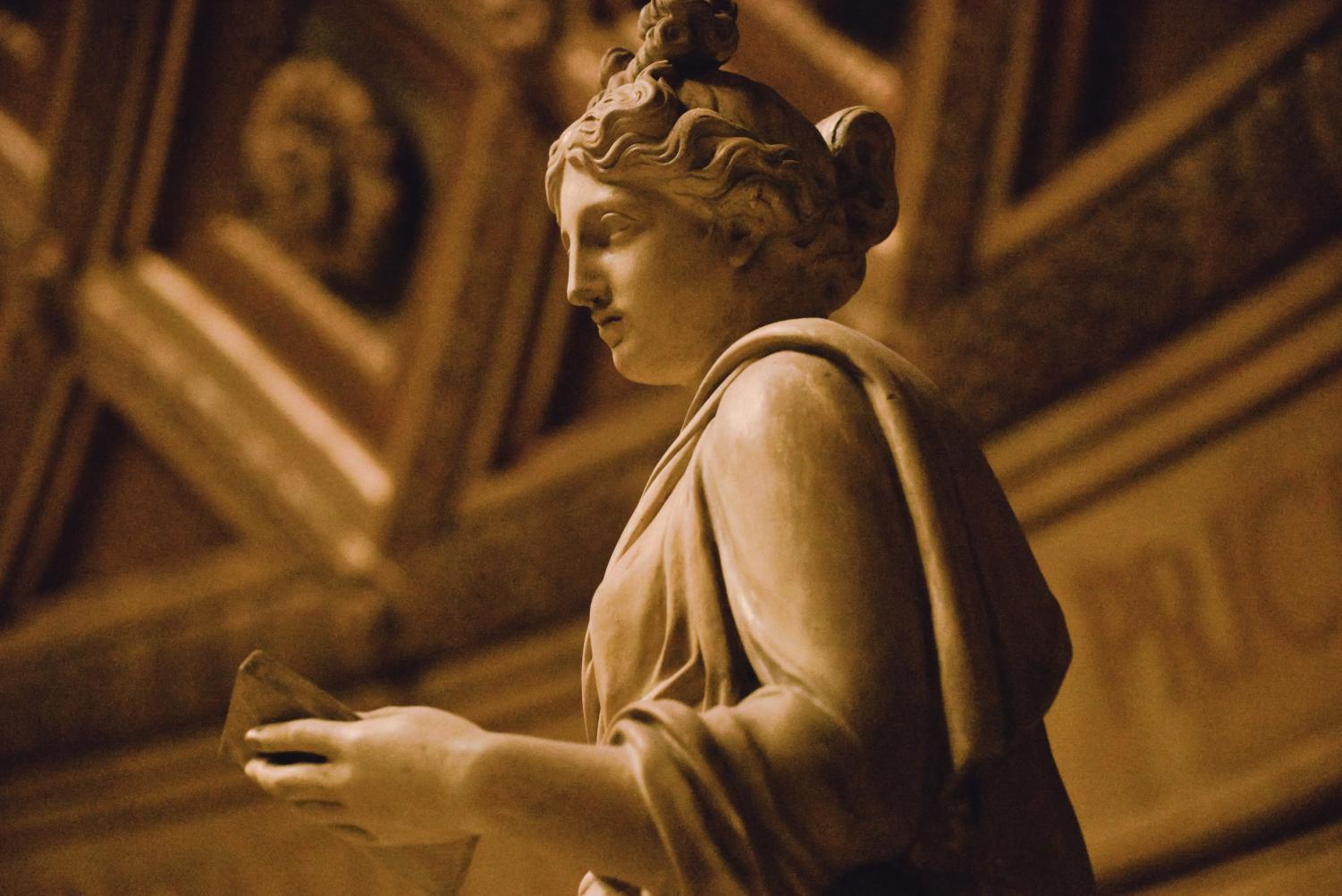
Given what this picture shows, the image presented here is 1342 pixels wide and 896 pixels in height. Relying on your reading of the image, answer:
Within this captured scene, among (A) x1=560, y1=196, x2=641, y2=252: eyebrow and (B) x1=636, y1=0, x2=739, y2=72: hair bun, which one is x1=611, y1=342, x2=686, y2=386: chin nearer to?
(A) x1=560, y1=196, x2=641, y2=252: eyebrow

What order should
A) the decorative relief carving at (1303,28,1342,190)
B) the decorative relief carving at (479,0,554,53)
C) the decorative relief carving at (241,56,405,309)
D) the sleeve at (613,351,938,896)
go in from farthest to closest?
the decorative relief carving at (241,56,405,309)
the decorative relief carving at (479,0,554,53)
the decorative relief carving at (1303,28,1342,190)
the sleeve at (613,351,938,896)

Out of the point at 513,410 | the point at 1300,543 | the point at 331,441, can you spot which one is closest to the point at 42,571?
the point at 331,441

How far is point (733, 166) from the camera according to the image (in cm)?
176

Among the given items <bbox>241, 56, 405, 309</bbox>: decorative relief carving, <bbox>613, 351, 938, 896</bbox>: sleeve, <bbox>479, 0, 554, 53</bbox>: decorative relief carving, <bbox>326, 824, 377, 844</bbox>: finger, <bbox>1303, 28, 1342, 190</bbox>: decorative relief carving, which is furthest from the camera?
<bbox>241, 56, 405, 309</bbox>: decorative relief carving

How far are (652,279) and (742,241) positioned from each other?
91mm

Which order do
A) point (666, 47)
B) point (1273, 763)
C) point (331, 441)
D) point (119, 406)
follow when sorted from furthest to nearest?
point (119, 406)
point (331, 441)
point (1273, 763)
point (666, 47)

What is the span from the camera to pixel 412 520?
17.7 ft

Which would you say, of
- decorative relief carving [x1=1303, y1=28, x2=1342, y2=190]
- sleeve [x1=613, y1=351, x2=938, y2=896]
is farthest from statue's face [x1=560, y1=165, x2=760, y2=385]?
decorative relief carving [x1=1303, y1=28, x2=1342, y2=190]

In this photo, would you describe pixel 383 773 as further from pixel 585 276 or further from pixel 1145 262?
pixel 1145 262

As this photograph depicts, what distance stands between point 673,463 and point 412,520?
3735 millimetres

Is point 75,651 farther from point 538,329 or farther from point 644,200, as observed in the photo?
point 644,200

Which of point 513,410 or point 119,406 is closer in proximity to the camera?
point 513,410

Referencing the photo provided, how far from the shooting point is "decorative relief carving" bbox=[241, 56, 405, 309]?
5.95 metres

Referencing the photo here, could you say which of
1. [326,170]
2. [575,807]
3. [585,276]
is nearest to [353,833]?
[575,807]
